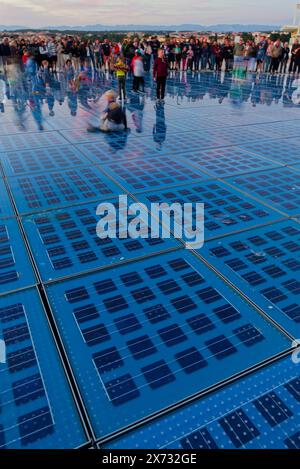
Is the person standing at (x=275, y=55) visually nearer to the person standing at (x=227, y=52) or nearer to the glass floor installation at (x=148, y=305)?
the person standing at (x=227, y=52)

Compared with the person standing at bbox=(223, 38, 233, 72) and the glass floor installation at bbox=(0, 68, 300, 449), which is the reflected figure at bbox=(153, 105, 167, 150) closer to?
the glass floor installation at bbox=(0, 68, 300, 449)

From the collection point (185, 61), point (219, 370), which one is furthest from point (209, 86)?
point (219, 370)

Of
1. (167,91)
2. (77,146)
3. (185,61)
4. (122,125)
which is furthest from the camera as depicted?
(185,61)

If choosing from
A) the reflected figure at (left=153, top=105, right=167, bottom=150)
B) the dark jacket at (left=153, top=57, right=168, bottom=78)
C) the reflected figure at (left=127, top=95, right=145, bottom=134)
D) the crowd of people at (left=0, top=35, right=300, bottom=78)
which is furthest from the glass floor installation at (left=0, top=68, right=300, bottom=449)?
the crowd of people at (left=0, top=35, right=300, bottom=78)

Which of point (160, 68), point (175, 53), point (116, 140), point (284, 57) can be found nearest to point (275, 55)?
point (284, 57)

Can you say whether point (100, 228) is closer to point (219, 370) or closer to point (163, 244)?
point (163, 244)

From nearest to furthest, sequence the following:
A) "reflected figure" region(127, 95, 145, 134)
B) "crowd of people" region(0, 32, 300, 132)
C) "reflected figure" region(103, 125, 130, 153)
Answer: "reflected figure" region(103, 125, 130, 153)
"reflected figure" region(127, 95, 145, 134)
"crowd of people" region(0, 32, 300, 132)
